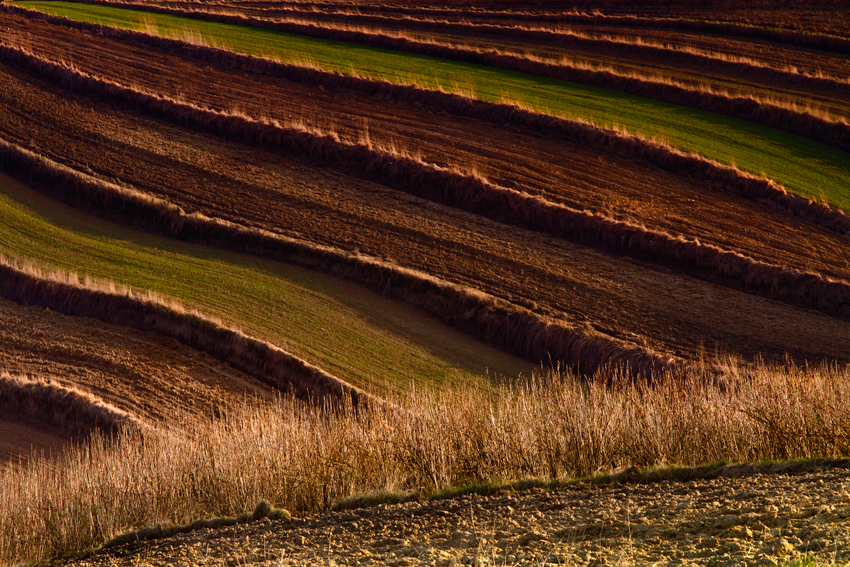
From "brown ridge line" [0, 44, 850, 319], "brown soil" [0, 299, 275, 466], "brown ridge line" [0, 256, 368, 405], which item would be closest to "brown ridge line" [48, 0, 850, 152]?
"brown ridge line" [0, 44, 850, 319]

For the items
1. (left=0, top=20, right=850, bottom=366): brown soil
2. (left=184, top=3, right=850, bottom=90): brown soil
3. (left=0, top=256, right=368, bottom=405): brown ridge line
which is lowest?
(left=0, top=256, right=368, bottom=405): brown ridge line

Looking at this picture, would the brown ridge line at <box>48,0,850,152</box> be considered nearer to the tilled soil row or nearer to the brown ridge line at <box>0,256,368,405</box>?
the tilled soil row

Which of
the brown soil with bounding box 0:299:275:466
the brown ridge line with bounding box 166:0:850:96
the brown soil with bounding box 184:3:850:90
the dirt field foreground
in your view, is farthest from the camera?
the brown soil with bounding box 184:3:850:90

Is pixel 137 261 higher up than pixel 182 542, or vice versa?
pixel 137 261

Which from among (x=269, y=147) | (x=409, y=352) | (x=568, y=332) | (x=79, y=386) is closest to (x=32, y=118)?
(x=269, y=147)

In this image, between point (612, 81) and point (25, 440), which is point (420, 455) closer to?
point (25, 440)

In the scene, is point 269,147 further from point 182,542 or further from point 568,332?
point 182,542

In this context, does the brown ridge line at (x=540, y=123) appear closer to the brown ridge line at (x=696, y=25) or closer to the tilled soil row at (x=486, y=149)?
the tilled soil row at (x=486, y=149)

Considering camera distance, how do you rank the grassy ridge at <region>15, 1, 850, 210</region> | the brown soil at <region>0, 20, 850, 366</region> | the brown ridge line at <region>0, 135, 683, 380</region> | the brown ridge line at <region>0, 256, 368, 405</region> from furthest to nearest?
the grassy ridge at <region>15, 1, 850, 210</region>
the brown soil at <region>0, 20, 850, 366</region>
the brown ridge line at <region>0, 135, 683, 380</region>
the brown ridge line at <region>0, 256, 368, 405</region>
